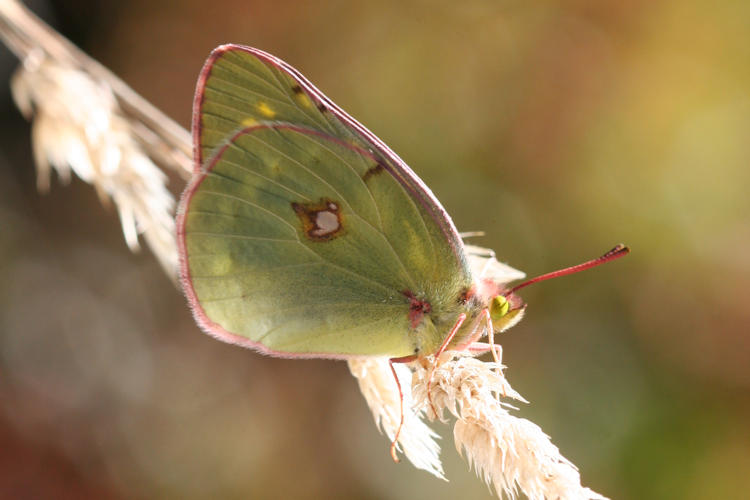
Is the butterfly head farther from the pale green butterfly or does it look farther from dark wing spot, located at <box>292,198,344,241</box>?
dark wing spot, located at <box>292,198,344,241</box>

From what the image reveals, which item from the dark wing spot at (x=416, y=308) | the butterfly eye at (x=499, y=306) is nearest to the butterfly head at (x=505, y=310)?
the butterfly eye at (x=499, y=306)

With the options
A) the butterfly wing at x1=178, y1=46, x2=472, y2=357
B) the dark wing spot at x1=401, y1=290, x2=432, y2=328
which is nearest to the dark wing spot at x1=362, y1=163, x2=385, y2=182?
the butterfly wing at x1=178, y1=46, x2=472, y2=357

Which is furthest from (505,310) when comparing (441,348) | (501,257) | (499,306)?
(501,257)

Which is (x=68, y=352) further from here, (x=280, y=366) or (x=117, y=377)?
(x=280, y=366)

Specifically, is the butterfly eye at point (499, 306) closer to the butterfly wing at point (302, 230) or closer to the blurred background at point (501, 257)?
the butterfly wing at point (302, 230)

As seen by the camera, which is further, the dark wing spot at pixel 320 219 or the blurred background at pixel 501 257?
the blurred background at pixel 501 257

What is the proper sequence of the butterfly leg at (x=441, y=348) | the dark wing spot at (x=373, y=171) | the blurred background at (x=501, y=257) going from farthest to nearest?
the blurred background at (x=501, y=257), the dark wing spot at (x=373, y=171), the butterfly leg at (x=441, y=348)
